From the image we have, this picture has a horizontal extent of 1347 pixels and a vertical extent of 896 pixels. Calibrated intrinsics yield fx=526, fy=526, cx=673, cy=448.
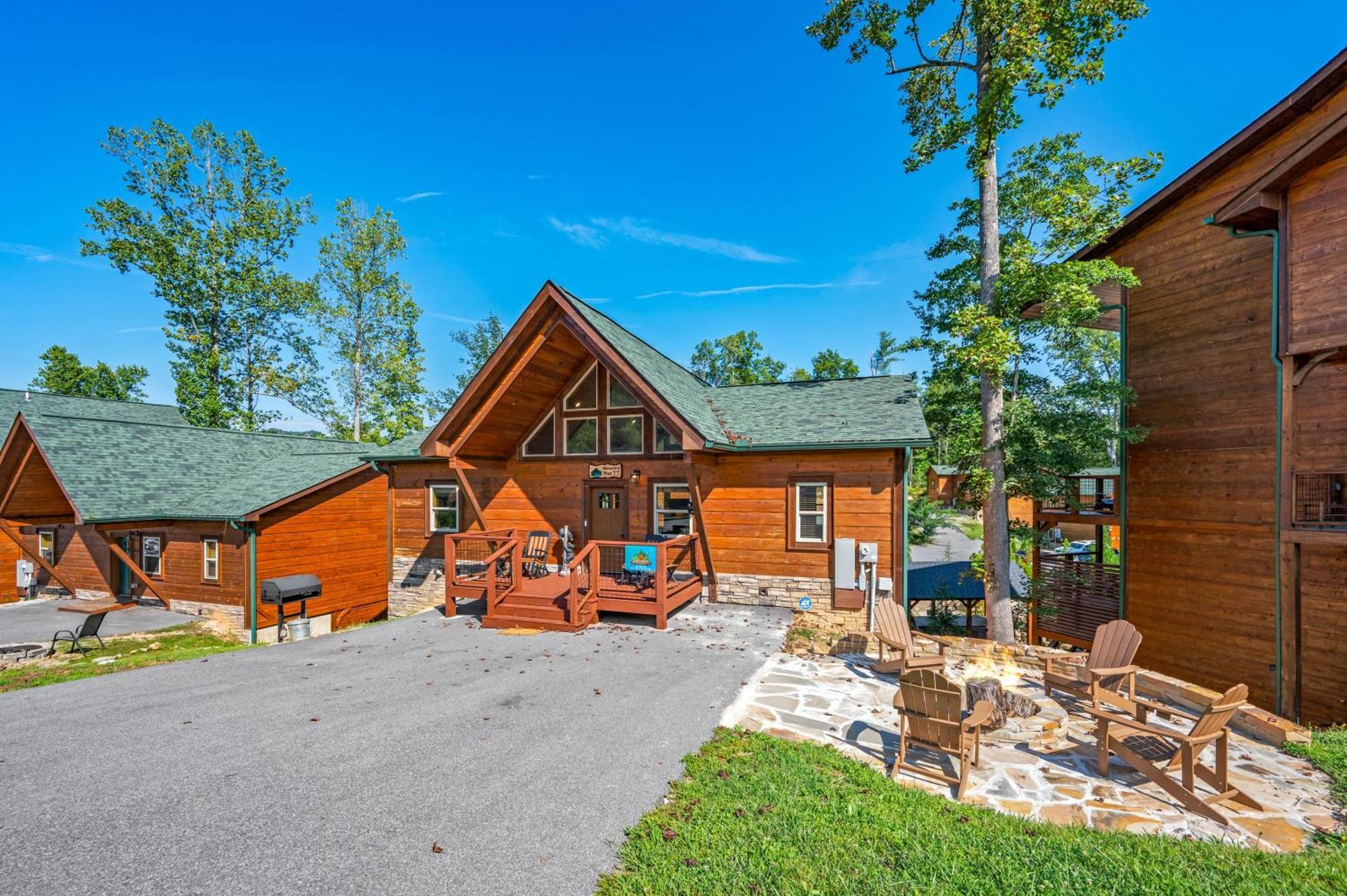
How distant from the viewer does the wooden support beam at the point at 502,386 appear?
11.5 metres

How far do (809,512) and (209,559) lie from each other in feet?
53.6

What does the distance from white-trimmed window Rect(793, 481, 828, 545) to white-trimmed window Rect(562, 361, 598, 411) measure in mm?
5381

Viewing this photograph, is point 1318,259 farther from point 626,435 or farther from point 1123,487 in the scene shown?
point 626,435

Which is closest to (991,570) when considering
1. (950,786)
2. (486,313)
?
(950,786)

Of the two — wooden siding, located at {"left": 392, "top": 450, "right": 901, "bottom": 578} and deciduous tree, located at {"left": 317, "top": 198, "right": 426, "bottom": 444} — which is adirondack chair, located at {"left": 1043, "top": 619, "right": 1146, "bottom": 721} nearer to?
wooden siding, located at {"left": 392, "top": 450, "right": 901, "bottom": 578}

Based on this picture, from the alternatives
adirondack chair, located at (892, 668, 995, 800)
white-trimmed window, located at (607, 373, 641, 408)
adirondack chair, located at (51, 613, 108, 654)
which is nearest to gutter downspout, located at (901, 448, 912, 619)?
adirondack chair, located at (892, 668, 995, 800)

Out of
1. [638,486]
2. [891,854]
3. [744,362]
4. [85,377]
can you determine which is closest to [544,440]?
[638,486]

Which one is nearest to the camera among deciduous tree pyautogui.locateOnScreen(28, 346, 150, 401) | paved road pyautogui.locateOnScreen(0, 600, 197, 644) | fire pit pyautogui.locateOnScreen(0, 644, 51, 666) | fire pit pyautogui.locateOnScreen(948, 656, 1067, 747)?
fire pit pyautogui.locateOnScreen(948, 656, 1067, 747)

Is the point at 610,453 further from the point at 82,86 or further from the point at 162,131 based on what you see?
the point at 162,131

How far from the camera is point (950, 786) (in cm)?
506

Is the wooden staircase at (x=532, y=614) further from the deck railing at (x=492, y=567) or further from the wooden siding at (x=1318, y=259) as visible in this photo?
the wooden siding at (x=1318, y=259)

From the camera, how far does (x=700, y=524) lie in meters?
11.6

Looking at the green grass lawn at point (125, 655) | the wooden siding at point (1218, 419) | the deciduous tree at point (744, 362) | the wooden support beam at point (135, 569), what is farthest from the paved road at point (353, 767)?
the deciduous tree at point (744, 362)

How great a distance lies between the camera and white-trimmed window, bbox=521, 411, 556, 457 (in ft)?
44.4
